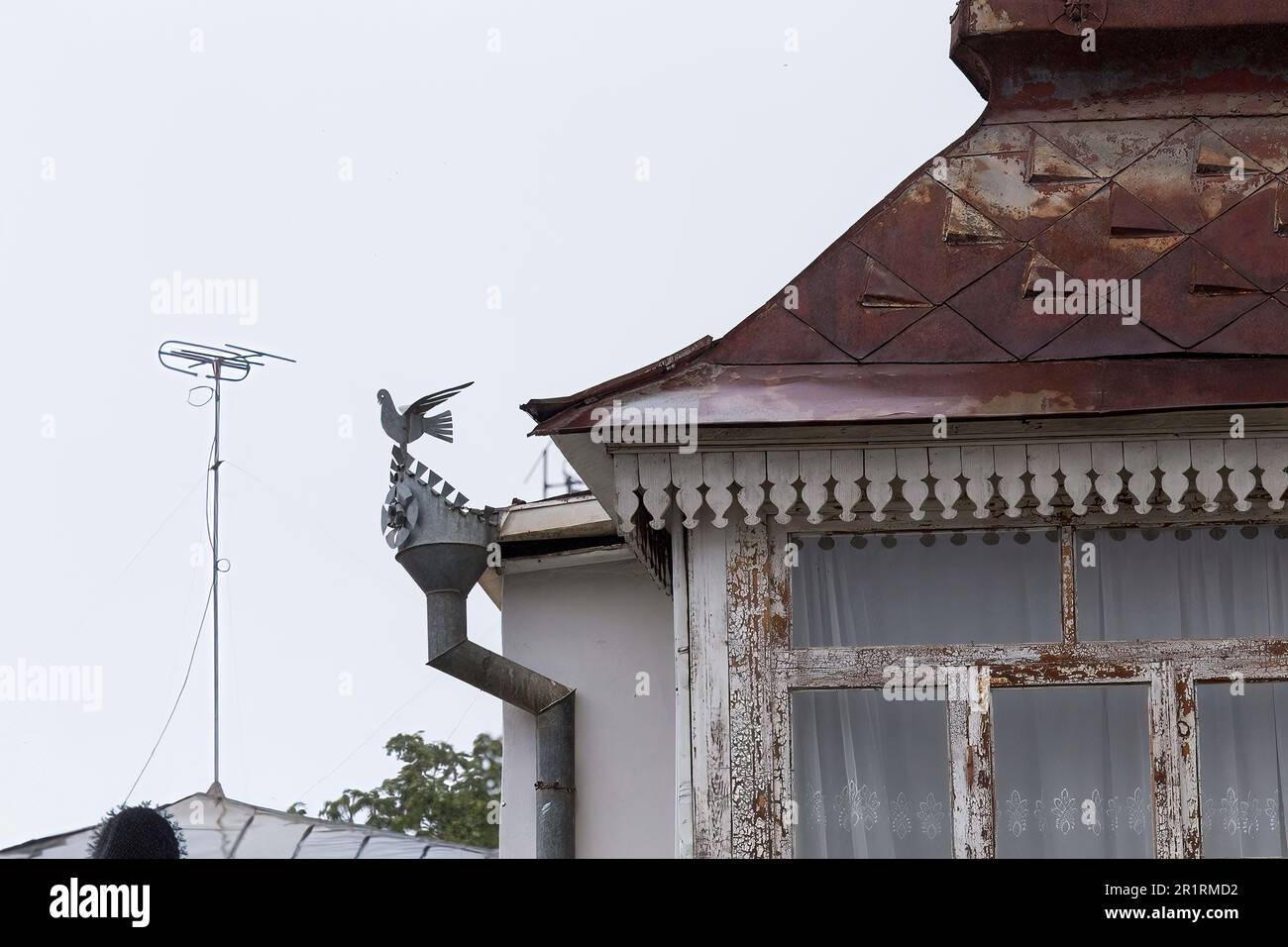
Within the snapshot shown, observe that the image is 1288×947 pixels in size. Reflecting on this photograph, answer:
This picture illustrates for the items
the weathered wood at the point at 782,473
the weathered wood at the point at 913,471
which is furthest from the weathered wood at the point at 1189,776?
the weathered wood at the point at 782,473

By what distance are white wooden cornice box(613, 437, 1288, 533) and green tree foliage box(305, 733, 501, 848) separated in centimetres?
2652

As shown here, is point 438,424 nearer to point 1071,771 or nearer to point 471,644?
point 471,644

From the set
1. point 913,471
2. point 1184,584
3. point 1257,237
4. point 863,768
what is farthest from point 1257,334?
point 863,768

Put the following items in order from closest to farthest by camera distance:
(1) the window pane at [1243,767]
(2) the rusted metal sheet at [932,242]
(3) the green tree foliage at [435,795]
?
(1) the window pane at [1243,767] → (2) the rusted metal sheet at [932,242] → (3) the green tree foliage at [435,795]

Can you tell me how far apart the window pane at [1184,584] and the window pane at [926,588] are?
Result: 211mm

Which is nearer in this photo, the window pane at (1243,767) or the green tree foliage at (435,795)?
the window pane at (1243,767)

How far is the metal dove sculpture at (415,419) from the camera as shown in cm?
1137

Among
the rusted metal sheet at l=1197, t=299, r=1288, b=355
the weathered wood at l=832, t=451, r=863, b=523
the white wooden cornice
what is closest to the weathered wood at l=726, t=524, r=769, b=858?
the white wooden cornice

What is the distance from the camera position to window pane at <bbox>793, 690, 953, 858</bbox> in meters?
9.22

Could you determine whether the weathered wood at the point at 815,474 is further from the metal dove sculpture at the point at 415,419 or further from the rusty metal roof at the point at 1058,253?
the metal dove sculpture at the point at 415,419

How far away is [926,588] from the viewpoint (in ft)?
30.7

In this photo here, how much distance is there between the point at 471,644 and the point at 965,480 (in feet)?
12.8

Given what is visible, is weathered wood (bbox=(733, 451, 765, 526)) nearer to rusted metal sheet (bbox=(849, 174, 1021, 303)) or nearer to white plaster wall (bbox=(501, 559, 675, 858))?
rusted metal sheet (bbox=(849, 174, 1021, 303))
